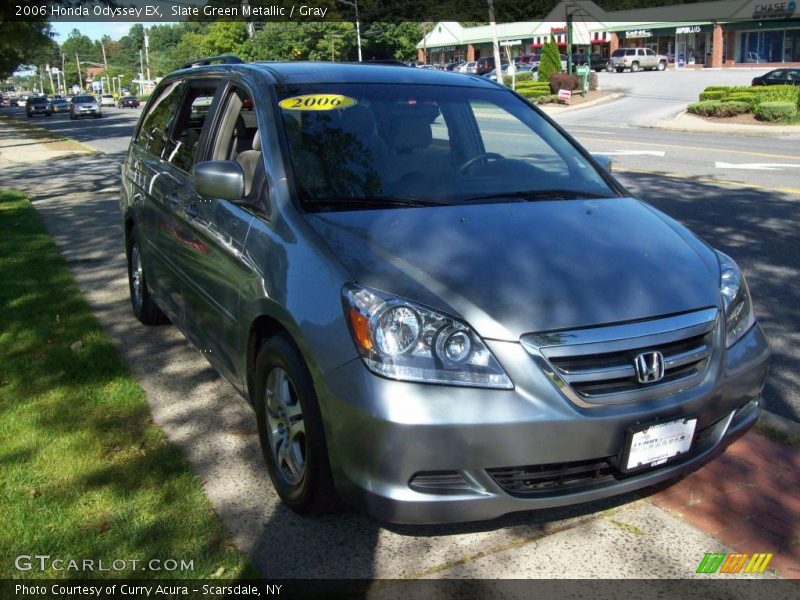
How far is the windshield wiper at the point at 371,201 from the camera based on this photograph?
3.60 meters

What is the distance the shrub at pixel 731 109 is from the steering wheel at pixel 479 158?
2763 centimetres

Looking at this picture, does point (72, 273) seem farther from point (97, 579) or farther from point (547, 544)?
point (547, 544)

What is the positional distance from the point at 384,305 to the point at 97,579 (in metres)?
1.45

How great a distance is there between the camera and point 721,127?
2681cm

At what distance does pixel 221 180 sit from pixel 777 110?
26696 millimetres

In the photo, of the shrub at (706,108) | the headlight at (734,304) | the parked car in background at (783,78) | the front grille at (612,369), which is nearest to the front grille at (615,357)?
the front grille at (612,369)

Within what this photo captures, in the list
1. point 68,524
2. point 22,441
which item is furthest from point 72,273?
point 68,524

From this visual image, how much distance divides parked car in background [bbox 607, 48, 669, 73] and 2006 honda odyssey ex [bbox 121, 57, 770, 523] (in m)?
66.9

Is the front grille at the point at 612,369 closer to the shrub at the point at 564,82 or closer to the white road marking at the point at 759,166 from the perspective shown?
the white road marking at the point at 759,166

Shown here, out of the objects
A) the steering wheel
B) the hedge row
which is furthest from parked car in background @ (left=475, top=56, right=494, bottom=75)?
the steering wheel

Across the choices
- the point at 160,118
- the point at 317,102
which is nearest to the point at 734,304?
the point at 317,102

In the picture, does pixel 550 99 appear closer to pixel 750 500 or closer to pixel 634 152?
pixel 634 152

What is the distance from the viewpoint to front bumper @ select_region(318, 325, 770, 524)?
9.05 feet

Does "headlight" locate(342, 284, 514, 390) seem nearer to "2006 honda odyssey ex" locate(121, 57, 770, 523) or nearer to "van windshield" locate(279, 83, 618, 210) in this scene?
"2006 honda odyssey ex" locate(121, 57, 770, 523)
